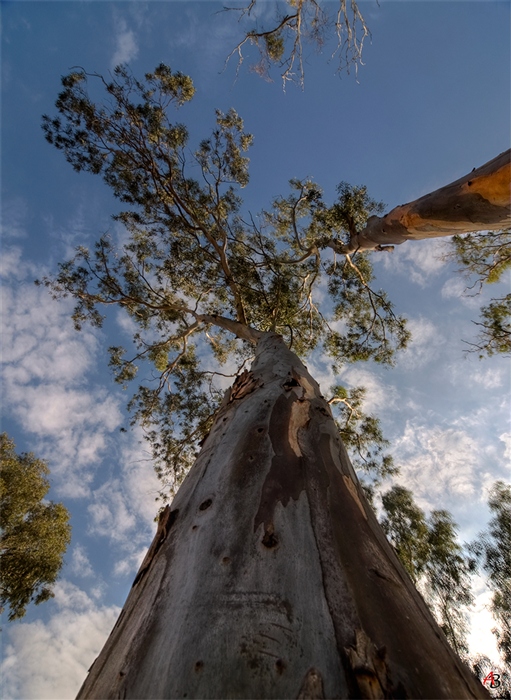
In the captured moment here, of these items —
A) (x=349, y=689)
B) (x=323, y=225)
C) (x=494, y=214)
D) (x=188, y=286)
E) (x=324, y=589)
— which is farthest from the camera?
(x=188, y=286)

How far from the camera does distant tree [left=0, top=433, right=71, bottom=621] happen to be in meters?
8.65

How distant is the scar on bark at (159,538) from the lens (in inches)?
52.8

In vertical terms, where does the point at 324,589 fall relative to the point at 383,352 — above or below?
below

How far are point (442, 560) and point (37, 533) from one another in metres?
10.1

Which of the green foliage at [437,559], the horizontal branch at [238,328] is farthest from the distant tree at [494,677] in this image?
the horizontal branch at [238,328]

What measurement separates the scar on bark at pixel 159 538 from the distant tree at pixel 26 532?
31.0 feet

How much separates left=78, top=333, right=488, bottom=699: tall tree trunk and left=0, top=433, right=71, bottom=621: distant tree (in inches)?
383

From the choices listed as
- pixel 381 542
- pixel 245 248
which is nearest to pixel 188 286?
pixel 245 248

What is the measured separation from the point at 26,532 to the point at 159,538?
995cm

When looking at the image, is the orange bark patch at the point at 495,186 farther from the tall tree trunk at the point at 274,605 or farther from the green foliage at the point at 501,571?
the green foliage at the point at 501,571

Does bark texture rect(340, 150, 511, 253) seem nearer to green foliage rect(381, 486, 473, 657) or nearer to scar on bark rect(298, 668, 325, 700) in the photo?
scar on bark rect(298, 668, 325, 700)

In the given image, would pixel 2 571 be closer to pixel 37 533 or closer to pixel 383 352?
pixel 37 533

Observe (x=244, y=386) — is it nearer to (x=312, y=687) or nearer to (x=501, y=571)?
(x=312, y=687)

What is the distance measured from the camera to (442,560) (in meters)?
9.48
